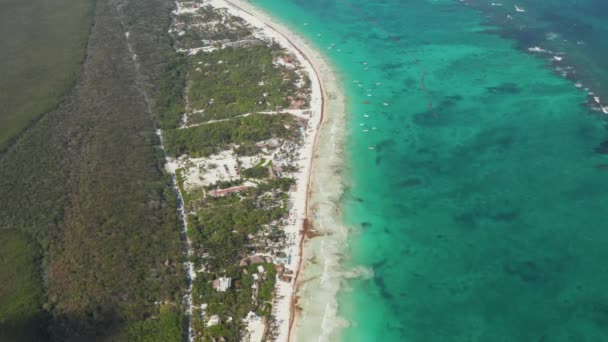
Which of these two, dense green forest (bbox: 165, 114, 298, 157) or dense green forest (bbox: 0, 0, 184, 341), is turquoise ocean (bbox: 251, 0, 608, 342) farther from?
dense green forest (bbox: 0, 0, 184, 341)

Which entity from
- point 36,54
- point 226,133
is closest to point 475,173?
point 226,133

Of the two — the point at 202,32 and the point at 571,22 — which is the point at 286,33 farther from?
the point at 571,22

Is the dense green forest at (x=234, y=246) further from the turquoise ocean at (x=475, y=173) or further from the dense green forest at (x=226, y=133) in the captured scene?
the dense green forest at (x=226, y=133)

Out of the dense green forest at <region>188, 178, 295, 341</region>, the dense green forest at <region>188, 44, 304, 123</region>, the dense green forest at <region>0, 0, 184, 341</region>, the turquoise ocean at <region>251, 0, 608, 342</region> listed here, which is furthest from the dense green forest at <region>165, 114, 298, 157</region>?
the dense green forest at <region>188, 178, 295, 341</region>

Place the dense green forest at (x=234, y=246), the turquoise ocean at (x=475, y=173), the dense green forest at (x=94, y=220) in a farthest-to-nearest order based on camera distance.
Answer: the turquoise ocean at (x=475, y=173)
the dense green forest at (x=234, y=246)
the dense green forest at (x=94, y=220)

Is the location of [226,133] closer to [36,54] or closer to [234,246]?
[234,246]

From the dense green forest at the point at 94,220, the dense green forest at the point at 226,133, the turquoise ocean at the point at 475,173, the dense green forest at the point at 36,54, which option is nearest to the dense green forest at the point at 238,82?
the dense green forest at the point at 226,133

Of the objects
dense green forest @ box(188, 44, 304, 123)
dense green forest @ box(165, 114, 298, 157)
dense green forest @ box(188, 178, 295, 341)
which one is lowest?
dense green forest @ box(188, 178, 295, 341)

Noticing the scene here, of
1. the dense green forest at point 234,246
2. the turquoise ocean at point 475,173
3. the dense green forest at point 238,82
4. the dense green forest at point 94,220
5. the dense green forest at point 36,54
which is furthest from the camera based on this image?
the dense green forest at point 238,82
